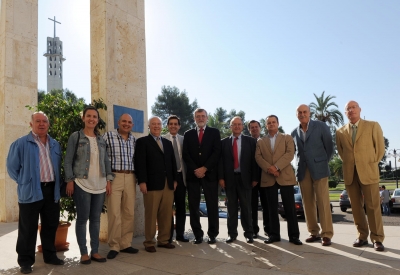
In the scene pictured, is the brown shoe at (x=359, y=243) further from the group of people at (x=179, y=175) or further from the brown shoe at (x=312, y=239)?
the brown shoe at (x=312, y=239)

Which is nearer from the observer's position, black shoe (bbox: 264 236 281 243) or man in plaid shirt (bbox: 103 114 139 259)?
man in plaid shirt (bbox: 103 114 139 259)

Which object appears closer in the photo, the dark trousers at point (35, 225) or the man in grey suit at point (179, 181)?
the dark trousers at point (35, 225)

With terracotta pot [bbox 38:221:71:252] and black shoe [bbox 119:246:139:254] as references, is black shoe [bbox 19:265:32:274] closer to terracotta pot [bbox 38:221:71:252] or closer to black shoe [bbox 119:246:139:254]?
terracotta pot [bbox 38:221:71:252]

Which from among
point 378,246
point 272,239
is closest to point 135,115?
point 272,239

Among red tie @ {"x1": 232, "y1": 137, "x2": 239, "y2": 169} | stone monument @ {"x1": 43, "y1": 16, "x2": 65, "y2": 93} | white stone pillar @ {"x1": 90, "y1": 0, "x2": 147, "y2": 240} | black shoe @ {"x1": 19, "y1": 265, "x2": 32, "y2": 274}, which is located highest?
stone monument @ {"x1": 43, "y1": 16, "x2": 65, "y2": 93}

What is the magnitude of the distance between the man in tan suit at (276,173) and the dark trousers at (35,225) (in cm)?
305

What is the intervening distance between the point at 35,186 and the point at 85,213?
696 millimetres

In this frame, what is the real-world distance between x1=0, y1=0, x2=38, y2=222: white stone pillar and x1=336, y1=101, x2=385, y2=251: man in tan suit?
850 centimetres

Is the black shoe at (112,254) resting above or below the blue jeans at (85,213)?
below

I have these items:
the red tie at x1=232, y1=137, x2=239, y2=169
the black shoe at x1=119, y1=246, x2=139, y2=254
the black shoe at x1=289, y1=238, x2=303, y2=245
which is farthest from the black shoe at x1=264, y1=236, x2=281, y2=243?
the black shoe at x1=119, y1=246, x2=139, y2=254

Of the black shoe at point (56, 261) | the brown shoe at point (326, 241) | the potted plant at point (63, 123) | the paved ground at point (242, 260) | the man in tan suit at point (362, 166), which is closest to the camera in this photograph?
the paved ground at point (242, 260)

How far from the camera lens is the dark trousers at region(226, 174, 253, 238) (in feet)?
18.0

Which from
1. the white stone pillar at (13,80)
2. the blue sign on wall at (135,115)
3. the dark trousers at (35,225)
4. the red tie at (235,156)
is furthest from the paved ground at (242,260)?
the white stone pillar at (13,80)

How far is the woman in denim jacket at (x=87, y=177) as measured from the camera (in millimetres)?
4379
